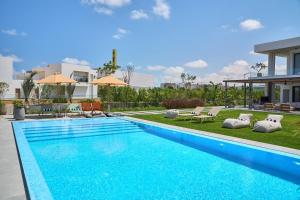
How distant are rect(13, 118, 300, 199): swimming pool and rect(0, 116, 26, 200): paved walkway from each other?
0.17 meters

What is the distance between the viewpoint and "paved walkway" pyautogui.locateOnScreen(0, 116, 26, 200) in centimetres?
391

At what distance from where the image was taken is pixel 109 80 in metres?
16.6

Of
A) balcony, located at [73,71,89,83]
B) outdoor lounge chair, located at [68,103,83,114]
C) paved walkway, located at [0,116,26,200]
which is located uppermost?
balcony, located at [73,71,89,83]

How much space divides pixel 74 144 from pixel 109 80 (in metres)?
7.50

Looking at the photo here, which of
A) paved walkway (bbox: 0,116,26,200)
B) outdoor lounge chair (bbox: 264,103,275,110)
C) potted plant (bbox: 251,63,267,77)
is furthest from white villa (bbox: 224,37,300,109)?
potted plant (bbox: 251,63,267,77)

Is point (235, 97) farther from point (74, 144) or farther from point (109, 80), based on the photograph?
point (74, 144)

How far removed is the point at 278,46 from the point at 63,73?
1209 inches

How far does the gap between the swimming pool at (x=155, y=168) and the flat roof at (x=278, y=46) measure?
19793 millimetres

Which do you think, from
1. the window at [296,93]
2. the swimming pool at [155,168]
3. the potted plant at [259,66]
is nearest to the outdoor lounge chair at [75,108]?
the swimming pool at [155,168]

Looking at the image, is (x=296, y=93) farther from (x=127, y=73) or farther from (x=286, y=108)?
(x=127, y=73)

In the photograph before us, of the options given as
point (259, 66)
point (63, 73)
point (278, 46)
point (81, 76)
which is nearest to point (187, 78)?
point (259, 66)

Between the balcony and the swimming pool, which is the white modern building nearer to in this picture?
the balcony

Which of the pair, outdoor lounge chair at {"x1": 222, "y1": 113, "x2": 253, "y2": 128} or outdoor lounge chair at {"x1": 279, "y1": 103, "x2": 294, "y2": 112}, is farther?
outdoor lounge chair at {"x1": 279, "y1": 103, "x2": 294, "y2": 112}

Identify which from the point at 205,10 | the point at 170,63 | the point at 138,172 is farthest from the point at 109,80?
the point at 170,63
